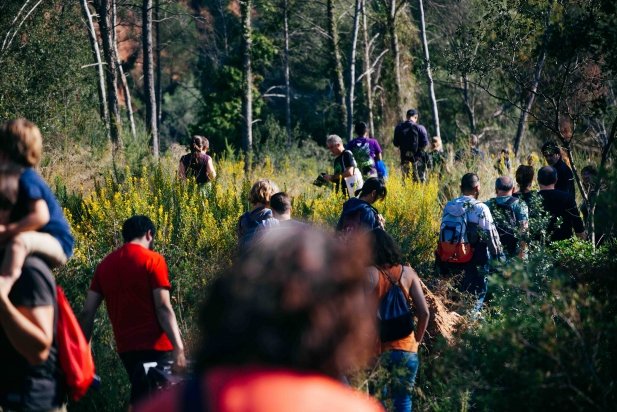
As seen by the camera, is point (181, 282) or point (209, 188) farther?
point (209, 188)

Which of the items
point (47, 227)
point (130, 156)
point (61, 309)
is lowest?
point (61, 309)

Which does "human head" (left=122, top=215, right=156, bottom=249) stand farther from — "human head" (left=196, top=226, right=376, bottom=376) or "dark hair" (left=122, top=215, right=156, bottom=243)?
"human head" (left=196, top=226, right=376, bottom=376)

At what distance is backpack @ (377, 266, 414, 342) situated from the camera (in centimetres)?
590

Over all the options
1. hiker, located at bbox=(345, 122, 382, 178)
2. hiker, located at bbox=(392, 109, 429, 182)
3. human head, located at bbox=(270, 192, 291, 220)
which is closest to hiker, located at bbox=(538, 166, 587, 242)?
human head, located at bbox=(270, 192, 291, 220)

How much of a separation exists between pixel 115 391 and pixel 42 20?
16.5 m

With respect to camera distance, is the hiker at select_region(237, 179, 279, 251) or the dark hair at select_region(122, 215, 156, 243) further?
the hiker at select_region(237, 179, 279, 251)

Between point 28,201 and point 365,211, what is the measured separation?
3.93 metres

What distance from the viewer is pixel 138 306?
19.0ft

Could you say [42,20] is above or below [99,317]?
above

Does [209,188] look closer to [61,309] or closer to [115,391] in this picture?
[115,391]

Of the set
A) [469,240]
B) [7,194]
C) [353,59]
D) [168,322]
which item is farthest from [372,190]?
[353,59]

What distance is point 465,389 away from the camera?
5020 millimetres

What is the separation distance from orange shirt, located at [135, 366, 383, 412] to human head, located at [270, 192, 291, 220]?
527cm

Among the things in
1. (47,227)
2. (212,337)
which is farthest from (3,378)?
(212,337)
